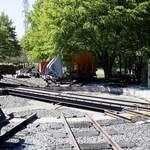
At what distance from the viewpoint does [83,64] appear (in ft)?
95.1

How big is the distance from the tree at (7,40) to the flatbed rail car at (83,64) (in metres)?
36.1

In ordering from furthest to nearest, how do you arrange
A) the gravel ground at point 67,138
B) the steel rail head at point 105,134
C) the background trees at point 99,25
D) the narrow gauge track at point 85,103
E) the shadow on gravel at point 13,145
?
the background trees at point 99,25
the narrow gauge track at point 85,103
the gravel ground at point 67,138
the shadow on gravel at point 13,145
the steel rail head at point 105,134

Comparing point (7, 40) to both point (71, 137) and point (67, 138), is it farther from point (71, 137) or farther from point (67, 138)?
point (71, 137)

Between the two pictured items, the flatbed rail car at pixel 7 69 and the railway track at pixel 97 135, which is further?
the flatbed rail car at pixel 7 69

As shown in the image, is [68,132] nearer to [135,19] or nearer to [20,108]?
[20,108]

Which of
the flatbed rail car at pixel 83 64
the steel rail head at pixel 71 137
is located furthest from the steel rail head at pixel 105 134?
the flatbed rail car at pixel 83 64

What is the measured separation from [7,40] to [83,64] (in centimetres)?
3790

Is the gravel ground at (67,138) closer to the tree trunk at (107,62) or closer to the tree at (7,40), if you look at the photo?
the tree trunk at (107,62)

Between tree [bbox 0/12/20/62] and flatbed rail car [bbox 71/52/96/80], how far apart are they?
36.1m

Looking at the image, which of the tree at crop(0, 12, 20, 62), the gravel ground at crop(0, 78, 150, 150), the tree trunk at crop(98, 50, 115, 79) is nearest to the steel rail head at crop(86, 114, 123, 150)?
the gravel ground at crop(0, 78, 150, 150)

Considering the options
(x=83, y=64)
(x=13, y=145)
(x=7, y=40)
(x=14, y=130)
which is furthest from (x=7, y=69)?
(x=13, y=145)

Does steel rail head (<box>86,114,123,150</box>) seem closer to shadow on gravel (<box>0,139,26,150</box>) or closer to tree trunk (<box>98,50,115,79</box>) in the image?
shadow on gravel (<box>0,139,26,150</box>)

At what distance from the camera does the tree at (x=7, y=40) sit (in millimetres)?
61719

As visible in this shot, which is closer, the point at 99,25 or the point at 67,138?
the point at 67,138
